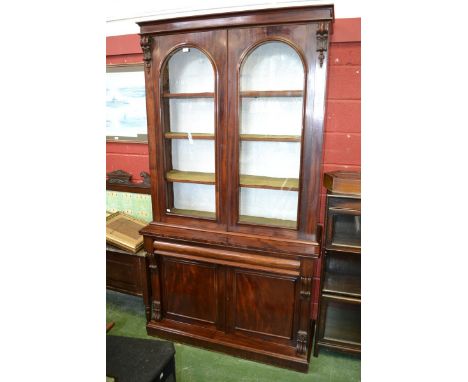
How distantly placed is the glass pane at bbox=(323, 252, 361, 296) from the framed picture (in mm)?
1753

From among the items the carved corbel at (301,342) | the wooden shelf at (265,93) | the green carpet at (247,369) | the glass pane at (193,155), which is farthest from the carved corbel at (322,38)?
the green carpet at (247,369)

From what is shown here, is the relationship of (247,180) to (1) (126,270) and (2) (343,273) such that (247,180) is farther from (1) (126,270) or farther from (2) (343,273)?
(1) (126,270)

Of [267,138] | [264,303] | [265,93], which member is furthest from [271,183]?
[264,303]

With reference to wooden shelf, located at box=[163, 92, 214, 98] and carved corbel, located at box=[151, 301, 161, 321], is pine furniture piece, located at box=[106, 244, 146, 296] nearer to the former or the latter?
carved corbel, located at box=[151, 301, 161, 321]

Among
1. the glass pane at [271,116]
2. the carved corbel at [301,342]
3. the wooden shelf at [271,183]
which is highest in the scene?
the glass pane at [271,116]

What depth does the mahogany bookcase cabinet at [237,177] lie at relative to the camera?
1676 millimetres

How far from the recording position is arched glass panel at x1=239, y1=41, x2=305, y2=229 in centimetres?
179

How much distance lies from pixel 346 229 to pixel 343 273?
13.9 inches

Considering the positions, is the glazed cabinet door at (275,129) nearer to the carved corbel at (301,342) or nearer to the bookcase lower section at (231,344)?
the carved corbel at (301,342)

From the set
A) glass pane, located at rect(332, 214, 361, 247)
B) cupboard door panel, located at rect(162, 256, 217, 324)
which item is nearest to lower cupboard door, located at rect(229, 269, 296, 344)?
cupboard door panel, located at rect(162, 256, 217, 324)

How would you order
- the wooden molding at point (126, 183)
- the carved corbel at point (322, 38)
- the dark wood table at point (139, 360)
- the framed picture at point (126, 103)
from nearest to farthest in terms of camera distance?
1. the dark wood table at point (139, 360)
2. the carved corbel at point (322, 38)
3. the framed picture at point (126, 103)
4. the wooden molding at point (126, 183)

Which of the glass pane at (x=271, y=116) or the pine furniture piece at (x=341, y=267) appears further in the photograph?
the glass pane at (x=271, y=116)

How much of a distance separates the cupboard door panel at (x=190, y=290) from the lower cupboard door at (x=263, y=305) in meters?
0.16
